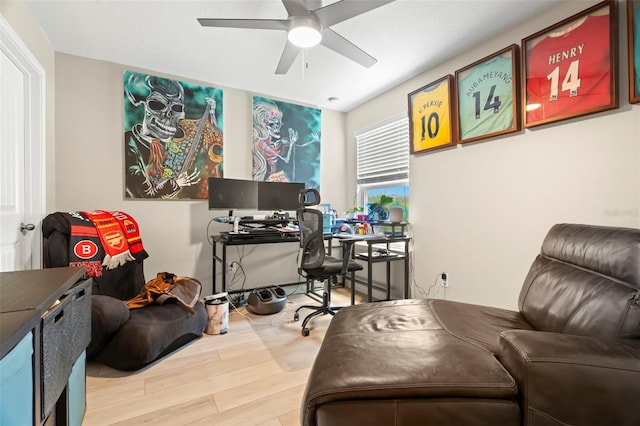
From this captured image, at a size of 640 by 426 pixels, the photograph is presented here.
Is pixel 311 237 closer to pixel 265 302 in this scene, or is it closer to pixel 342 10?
pixel 265 302

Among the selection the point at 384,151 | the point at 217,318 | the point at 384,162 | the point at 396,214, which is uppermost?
the point at 384,151

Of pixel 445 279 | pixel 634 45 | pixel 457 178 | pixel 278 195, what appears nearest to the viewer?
pixel 634 45

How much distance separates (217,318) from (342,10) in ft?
7.86

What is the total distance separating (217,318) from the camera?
2.27m

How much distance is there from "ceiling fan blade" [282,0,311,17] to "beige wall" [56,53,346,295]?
1.64m

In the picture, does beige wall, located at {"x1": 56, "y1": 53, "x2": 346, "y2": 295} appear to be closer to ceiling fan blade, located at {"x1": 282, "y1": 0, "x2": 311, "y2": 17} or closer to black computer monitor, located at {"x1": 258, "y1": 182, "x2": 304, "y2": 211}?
black computer monitor, located at {"x1": 258, "y1": 182, "x2": 304, "y2": 211}

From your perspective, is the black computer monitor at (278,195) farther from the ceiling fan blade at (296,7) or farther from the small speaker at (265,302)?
the ceiling fan blade at (296,7)

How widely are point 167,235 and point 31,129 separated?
1.32 meters

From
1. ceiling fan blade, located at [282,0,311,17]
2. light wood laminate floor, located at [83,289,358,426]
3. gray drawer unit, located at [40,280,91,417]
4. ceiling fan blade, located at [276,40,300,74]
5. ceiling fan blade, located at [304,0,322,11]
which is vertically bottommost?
light wood laminate floor, located at [83,289,358,426]

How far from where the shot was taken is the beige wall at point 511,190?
1.60 m

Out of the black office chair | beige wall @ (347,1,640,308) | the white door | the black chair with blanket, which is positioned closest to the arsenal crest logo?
the black chair with blanket

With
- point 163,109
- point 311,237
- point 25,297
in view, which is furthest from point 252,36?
point 25,297

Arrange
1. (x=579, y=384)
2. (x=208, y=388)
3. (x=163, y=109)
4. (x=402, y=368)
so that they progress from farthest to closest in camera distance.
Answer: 1. (x=163, y=109)
2. (x=208, y=388)
3. (x=402, y=368)
4. (x=579, y=384)

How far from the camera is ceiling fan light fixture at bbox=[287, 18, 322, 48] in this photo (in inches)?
65.7
